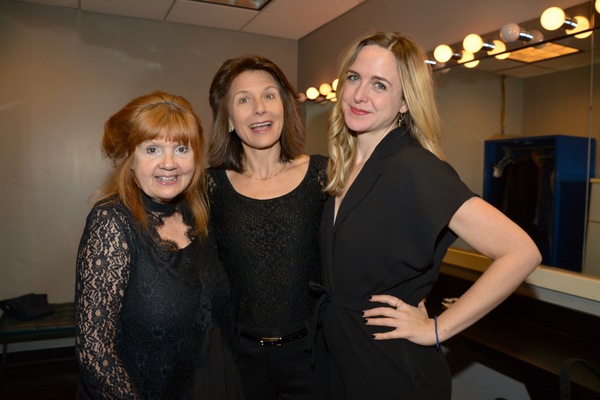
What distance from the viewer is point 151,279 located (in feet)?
4.10

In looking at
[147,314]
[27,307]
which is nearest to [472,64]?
[147,314]

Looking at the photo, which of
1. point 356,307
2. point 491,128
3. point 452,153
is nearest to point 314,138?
point 452,153

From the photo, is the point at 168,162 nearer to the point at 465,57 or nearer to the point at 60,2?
the point at 465,57

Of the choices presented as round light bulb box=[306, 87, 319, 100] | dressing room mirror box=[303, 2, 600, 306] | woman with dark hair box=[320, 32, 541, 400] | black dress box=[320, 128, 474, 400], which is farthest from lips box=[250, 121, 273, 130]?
round light bulb box=[306, 87, 319, 100]

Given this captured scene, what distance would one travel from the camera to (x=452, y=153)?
9.18 ft

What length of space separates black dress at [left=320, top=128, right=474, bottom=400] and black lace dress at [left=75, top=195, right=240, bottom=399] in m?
0.36

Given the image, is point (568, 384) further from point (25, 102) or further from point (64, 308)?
point (25, 102)

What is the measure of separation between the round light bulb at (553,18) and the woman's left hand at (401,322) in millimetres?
1630

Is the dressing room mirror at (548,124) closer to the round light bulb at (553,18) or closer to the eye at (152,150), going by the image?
the round light bulb at (553,18)

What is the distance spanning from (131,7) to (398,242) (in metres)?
3.53

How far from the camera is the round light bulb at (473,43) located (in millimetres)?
2557

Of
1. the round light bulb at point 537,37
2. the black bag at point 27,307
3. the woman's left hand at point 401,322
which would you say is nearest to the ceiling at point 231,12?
the round light bulb at point 537,37

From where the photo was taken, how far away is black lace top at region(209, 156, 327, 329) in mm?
1578

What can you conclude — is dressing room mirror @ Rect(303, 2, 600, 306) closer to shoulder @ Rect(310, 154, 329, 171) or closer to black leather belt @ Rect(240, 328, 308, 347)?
shoulder @ Rect(310, 154, 329, 171)
